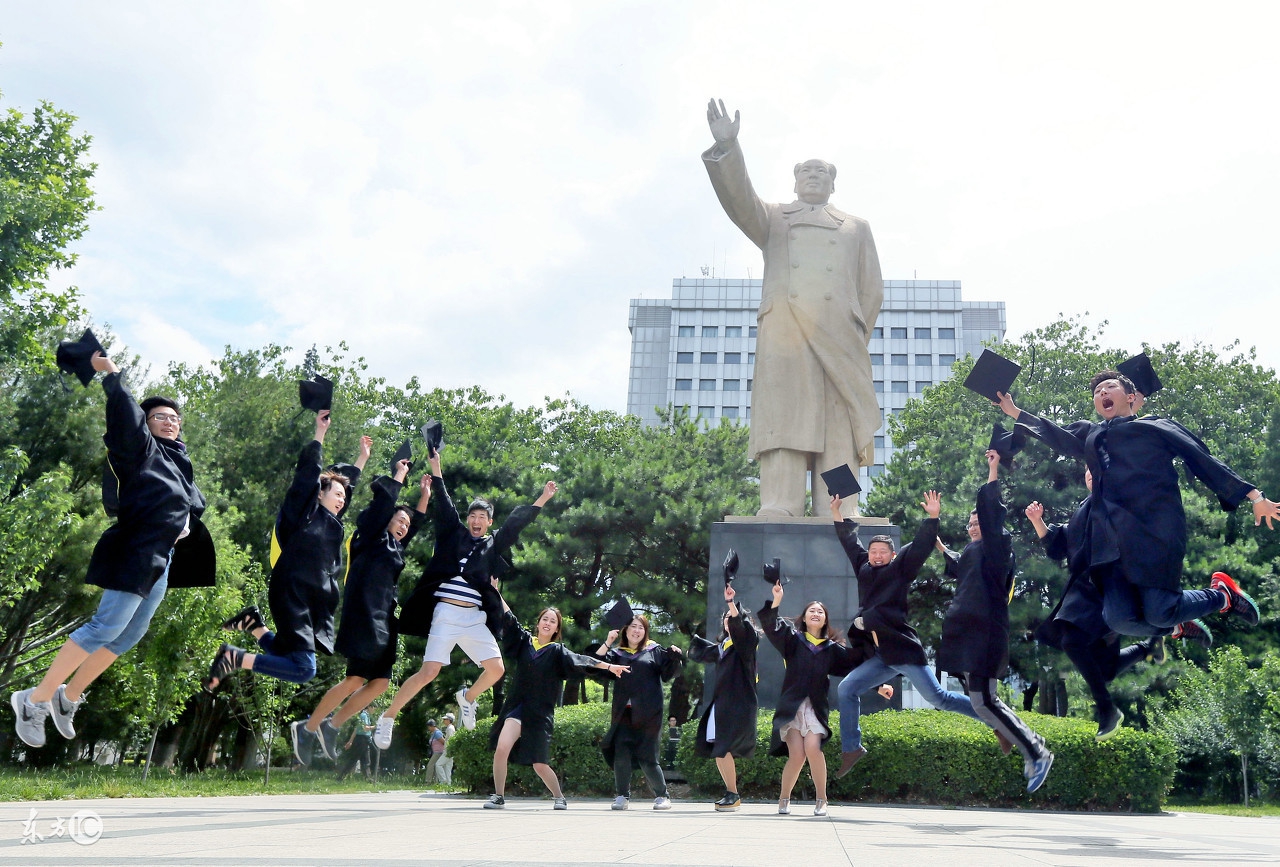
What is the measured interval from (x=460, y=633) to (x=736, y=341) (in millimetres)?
81129

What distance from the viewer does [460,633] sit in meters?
8.65

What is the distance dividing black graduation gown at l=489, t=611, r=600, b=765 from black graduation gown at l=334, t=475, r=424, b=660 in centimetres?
Answer: 183

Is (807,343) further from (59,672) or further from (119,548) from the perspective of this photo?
(59,672)

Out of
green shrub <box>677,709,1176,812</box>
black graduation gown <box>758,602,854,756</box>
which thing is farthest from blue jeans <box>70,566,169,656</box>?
green shrub <box>677,709,1176,812</box>

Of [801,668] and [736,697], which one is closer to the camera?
[801,668]

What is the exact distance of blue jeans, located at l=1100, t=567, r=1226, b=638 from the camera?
19.8 feet

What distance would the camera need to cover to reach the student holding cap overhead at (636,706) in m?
9.99

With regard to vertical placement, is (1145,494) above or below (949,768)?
above

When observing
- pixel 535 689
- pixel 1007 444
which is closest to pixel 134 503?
pixel 535 689

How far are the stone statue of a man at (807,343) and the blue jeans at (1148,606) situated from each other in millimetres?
7637

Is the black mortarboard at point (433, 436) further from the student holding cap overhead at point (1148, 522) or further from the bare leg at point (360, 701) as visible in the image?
the student holding cap overhead at point (1148, 522)

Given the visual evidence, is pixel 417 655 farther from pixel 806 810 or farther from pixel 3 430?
pixel 806 810

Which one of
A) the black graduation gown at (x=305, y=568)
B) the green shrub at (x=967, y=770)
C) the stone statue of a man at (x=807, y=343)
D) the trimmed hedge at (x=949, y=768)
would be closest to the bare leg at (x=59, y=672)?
the black graduation gown at (x=305, y=568)

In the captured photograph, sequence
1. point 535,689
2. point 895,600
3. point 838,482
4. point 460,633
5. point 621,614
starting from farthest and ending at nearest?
point 621,614 → point 535,689 → point 838,482 → point 460,633 → point 895,600
